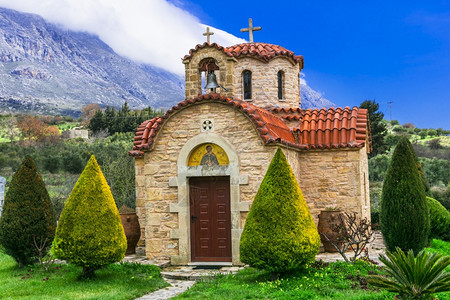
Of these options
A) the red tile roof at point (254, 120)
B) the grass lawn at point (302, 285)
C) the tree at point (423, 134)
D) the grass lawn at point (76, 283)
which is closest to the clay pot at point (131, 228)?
the grass lawn at point (76, 283)

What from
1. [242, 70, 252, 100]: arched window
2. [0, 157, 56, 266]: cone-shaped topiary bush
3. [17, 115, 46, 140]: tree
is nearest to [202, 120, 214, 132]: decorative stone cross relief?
[242, 70, 252, 100]: arched window

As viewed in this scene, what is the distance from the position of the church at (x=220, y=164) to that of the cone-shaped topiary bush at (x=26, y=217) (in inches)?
103

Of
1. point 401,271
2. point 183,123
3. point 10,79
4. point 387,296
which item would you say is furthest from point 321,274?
point 10,79

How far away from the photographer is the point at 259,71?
16438 mm

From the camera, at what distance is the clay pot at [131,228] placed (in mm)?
13913

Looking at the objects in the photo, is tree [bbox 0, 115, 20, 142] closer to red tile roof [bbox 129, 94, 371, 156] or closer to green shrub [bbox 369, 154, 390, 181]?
green shrub [bbox 369, 154, 390, 181]

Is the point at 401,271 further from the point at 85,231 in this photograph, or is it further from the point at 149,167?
the point at 149,167

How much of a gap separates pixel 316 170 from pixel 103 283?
705cm

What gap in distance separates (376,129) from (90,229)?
31668 millimetres

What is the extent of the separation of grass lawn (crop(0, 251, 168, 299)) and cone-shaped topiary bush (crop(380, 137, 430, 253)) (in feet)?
18.6

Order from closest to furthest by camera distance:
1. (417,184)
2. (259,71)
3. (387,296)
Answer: (387,296) < (417,184) < (259,71)

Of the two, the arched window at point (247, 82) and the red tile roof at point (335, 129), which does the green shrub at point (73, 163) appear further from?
the red tile roof at point (335, 129)

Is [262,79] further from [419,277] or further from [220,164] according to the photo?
[419,277]

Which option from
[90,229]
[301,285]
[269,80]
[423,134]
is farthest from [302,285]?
[423,134]
